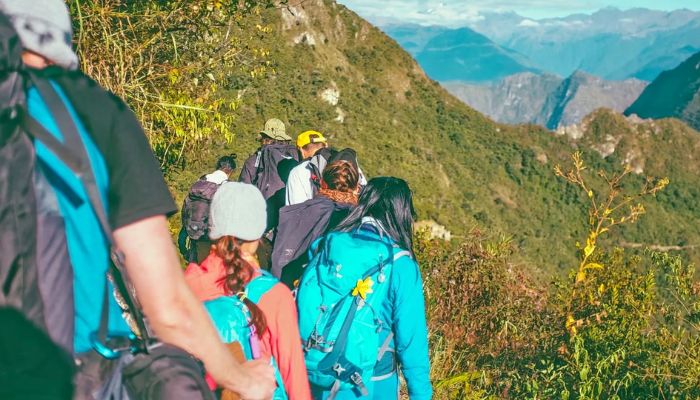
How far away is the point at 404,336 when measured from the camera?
286cm

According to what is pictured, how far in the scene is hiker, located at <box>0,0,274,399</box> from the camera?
116cm

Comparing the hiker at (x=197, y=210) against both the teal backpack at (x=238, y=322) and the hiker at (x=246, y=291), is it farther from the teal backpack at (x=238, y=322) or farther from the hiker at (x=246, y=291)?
the teal backpack at (x=238, y=322)

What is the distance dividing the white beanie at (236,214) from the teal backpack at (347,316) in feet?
1.97

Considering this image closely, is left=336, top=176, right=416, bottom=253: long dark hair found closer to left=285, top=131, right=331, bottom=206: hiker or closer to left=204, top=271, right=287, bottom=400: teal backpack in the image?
left=204, top=271, right=287, bottom=400: teal backpack

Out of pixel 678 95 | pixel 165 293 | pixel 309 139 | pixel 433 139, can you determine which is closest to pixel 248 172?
pixel 309 139

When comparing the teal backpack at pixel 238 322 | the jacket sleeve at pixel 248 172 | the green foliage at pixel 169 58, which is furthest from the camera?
the jacket sleeve at pixel 248 172

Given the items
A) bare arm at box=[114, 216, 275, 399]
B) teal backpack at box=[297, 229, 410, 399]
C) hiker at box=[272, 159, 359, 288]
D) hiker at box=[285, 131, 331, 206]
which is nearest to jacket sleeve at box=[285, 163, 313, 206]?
hiker at box=[285, 131, 331, 206]

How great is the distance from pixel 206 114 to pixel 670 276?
467 centimetres

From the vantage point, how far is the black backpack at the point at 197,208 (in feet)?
15.7

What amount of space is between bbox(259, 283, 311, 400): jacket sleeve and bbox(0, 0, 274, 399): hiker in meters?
0.83

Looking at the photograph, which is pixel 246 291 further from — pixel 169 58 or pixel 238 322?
pixel 169 58

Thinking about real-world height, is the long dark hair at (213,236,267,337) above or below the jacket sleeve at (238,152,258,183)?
above

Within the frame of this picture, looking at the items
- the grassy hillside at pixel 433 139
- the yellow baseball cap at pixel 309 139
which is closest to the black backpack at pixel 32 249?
the yellow baseball cap at pixel 309 139

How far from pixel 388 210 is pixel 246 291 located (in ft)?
3.57
